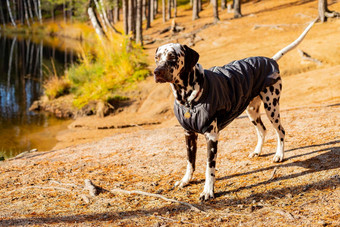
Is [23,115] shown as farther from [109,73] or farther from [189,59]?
[189,59]

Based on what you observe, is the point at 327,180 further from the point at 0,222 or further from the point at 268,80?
the point at 0,222

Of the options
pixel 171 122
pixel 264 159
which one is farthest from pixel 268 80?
pixel 171 122

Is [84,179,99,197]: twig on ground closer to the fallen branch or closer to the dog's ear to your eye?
the dog's ear

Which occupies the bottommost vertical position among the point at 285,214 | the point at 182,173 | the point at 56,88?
the point at 56,88

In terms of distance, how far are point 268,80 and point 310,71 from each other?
8.07 meters

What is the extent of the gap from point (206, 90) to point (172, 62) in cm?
60

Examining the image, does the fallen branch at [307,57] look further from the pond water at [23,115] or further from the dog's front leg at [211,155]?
the dog's front leg at [211,155]

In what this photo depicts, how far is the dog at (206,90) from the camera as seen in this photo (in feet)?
13.8

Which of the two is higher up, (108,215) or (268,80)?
(268,80)

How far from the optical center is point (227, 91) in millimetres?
4734

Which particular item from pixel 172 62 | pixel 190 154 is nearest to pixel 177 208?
pixel 190 154

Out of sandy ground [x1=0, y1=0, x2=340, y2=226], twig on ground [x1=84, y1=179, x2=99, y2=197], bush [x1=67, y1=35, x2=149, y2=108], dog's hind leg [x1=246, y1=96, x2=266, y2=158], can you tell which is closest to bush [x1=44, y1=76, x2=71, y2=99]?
bush [x1=67, y1=35, x2=149, y2=108]

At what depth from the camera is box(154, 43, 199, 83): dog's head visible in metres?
4.07

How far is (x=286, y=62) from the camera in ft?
43.7
